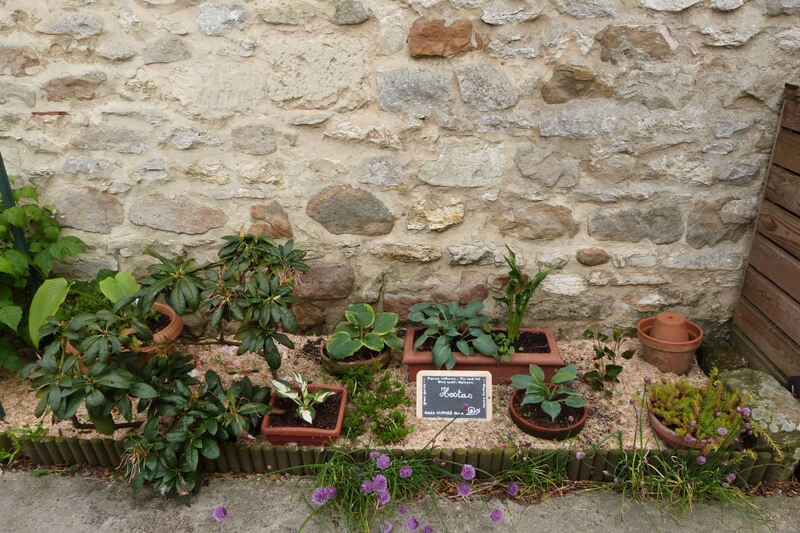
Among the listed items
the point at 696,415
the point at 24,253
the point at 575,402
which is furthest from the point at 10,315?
the point at 696,415

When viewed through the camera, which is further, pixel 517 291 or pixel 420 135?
pixel 517 291

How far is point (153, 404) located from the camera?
2.19 metres

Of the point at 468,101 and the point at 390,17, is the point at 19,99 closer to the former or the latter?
the point at 390,17

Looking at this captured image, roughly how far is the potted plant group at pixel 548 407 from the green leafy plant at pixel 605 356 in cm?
22

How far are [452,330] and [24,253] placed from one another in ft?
6.35

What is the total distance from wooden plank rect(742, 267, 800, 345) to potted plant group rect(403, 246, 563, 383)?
0.94 metres

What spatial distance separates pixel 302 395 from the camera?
2324 mm

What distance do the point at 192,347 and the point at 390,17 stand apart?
1852 mm

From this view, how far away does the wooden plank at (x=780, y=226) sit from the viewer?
2.34 metres

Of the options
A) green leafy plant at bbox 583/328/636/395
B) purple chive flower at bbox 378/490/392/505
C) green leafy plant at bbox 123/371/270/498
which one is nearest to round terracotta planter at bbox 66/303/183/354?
green leafy plant at bbox 123/371/270/498

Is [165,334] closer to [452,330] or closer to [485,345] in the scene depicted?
[452,330]

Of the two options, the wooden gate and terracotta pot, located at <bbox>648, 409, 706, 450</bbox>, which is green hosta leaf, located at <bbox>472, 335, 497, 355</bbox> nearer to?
terracotta pot, located at <bbox>648, 409, 706, 450</bbox>

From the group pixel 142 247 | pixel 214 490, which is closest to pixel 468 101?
pixel 142 247

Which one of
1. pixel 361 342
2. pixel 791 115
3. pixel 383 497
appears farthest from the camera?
pixel 361 342
